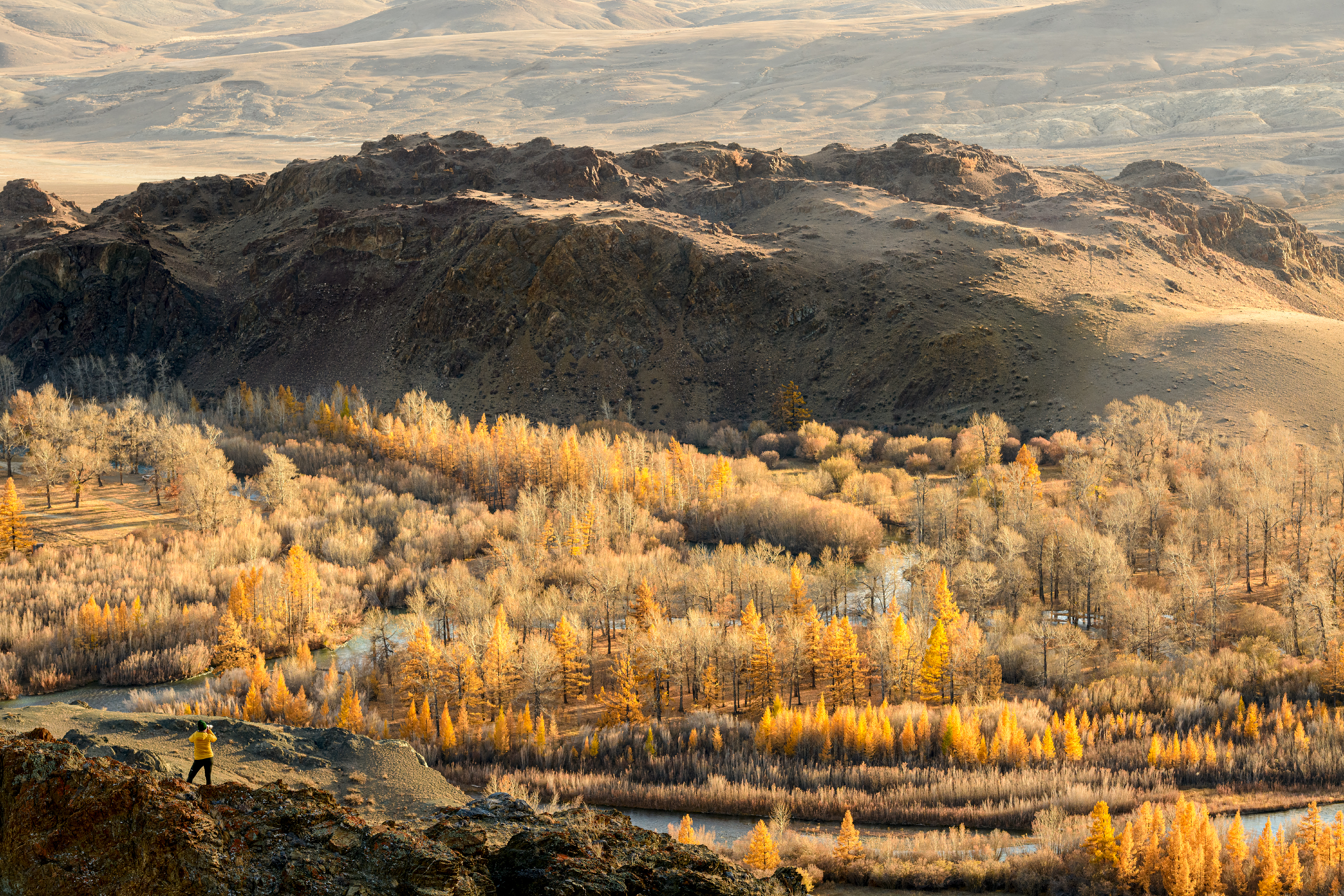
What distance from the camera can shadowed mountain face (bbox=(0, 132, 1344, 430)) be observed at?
12256 cm

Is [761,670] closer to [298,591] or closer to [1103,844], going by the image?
[1103,844]

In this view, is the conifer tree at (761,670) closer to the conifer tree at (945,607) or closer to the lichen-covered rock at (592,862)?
the conifer tree at (945,607)

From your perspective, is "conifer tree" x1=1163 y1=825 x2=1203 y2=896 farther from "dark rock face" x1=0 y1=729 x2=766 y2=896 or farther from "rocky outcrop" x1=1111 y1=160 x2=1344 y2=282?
"rocky outcrop" x1=1111 y1=160 x2=1344 y2=282

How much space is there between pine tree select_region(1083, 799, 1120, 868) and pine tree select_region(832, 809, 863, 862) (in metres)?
8.44

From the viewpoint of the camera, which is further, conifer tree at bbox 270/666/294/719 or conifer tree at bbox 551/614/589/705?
conifer tree at bbox 551/614/589/705

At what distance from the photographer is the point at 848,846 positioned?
133 feet

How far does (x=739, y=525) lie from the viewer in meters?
93.1

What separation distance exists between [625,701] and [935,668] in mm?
17364

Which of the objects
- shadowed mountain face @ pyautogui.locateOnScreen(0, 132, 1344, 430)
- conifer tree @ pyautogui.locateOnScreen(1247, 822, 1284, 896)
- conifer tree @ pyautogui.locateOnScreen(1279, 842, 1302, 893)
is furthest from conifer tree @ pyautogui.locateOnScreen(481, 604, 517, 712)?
shadowed mountain face @ pyautogui.locateOnScreen(0, 132, 1344, 430)

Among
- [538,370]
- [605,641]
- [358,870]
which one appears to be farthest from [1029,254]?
[358,870]

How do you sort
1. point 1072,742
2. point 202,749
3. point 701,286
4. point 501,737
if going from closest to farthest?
point 202,749, point 1072,742, point 501,737, point 701,286

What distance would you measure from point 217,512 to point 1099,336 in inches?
3738

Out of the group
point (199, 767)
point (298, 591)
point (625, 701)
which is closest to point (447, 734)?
point (625, 701)

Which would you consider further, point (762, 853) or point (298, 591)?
point (298, 591)
